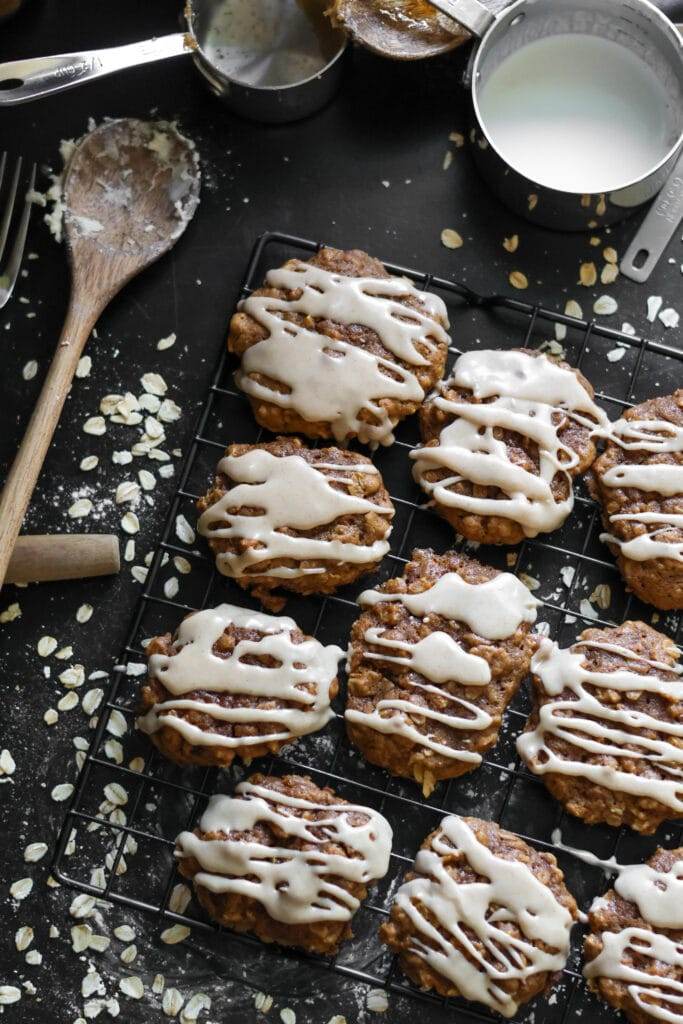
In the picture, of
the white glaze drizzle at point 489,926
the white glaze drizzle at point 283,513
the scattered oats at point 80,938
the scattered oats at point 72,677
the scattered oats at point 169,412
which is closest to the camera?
the white glaze drizzle at point 489,926

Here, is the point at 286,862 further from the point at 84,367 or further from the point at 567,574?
the point at 84,367

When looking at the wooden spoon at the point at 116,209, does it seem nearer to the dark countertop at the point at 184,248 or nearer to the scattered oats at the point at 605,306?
the dark countertop at the point at 184,248

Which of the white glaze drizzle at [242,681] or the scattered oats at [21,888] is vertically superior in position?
the white glaze drizzle at [242,681]

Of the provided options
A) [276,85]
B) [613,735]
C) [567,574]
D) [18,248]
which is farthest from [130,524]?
[613,735]

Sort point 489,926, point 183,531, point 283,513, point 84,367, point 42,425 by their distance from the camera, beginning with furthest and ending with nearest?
1. point 84,367
2. point 183,531
3. point 42,425
4. point 283,513
5. point 489,926

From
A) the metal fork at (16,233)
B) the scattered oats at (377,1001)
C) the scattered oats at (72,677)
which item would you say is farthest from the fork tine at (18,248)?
the scattered oats at (377,1001)

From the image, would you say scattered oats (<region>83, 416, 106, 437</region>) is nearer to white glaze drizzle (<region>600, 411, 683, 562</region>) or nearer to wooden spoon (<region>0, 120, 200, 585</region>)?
wooden spoon (<region>0, 120, 200, 585</region>)
